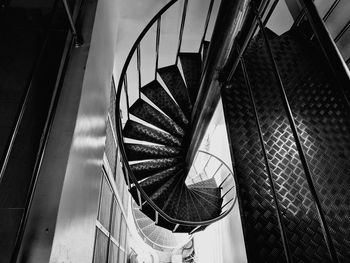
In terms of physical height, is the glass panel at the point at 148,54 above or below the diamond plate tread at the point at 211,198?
above

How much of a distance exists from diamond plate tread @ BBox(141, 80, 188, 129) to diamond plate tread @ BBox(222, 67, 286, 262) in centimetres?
102

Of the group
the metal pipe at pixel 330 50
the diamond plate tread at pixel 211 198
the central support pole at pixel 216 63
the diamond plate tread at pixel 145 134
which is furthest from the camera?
the diamond plate tread at pixel 211 198

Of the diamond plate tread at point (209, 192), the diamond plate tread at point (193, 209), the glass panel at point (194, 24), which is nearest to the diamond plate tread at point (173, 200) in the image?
the diamond plate tread at point (193, 209)

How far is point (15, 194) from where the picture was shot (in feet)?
3.08

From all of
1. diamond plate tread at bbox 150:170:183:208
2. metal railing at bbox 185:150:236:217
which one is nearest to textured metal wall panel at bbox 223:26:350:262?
diamond plate tread at bbox 150:170:183:208

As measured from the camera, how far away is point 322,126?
4.73 ft

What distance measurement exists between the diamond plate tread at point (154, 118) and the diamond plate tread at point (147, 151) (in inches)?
9.0

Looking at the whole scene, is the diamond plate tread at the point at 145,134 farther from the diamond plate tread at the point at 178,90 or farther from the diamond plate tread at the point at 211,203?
the diamond plate tread at the point at 211,203

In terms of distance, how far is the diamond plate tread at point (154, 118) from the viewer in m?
2.67

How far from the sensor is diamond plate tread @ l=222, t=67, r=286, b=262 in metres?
1.21

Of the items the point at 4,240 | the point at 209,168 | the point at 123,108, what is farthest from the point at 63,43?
the point at 209,168

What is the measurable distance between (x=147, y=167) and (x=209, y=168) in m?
2.47

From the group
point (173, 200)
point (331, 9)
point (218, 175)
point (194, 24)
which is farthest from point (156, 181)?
point (331, 9)

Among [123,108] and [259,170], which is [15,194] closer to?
[259,170]
